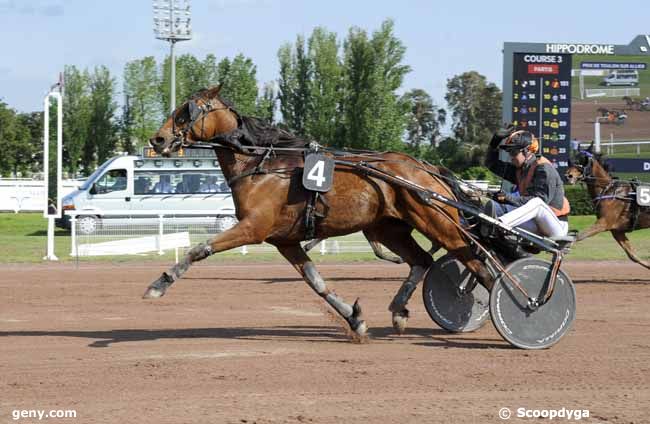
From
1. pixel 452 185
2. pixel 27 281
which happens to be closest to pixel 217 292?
pixel 27 281

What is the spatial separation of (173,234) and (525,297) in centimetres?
1089

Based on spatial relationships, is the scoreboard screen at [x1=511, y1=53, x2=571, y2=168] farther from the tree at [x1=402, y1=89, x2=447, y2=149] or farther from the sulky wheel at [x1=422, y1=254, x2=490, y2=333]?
the tree at [x1=402, y1=89, x2=447, y2=149]

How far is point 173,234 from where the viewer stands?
1714cm

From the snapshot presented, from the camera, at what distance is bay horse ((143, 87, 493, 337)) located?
7305 millimetres

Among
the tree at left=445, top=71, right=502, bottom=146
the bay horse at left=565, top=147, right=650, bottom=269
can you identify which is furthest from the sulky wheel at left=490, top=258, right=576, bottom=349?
the tree at left=445, top=71, right=502, bottom=146

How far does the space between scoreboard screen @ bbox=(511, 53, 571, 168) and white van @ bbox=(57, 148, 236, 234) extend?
756 cm

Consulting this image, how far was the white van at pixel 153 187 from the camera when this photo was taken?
2383 cm

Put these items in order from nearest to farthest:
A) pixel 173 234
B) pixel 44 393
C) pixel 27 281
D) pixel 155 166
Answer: pixel 44 393 < pixel 27 281 < pixel 173 234 < pixel 155 166

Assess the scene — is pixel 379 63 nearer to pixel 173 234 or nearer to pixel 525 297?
pixel 173 234

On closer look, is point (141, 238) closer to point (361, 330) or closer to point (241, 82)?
point (361, 330)

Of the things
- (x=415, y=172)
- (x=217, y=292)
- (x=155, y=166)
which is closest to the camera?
(x=415, y=172)

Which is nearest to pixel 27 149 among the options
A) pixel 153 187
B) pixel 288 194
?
pixel 153 187

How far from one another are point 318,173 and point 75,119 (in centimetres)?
4162

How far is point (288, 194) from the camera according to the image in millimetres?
7383
